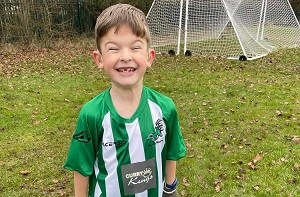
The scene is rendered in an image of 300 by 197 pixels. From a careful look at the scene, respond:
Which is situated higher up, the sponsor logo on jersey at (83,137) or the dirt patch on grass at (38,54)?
the sponsor logo on jersey at (83,137)

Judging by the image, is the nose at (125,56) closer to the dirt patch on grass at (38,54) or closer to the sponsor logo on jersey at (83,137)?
the sponsor logo on jersey at (83,137)

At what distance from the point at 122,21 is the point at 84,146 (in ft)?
2.04

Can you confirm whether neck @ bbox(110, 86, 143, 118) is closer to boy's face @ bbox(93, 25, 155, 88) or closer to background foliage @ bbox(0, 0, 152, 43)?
boy's face @ bbox(93, 25, 155, 88)

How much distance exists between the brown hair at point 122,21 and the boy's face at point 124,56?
2 centimetres

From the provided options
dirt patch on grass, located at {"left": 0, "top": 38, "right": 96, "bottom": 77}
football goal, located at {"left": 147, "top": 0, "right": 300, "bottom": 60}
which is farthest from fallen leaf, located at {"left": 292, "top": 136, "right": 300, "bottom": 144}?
dirt patch on grass, located at {"left": 0, "top": 38, "right": 96, "bottom": 77}

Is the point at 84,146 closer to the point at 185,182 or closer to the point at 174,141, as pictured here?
the point at 174,141

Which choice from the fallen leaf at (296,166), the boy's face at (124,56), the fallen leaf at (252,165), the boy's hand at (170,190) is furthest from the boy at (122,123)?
the fallen leaf at (296,166)

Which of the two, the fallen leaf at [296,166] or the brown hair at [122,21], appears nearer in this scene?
the brown hair at [122,21]

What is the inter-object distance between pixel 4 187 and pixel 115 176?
3264mm

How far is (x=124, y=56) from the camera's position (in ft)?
5.93

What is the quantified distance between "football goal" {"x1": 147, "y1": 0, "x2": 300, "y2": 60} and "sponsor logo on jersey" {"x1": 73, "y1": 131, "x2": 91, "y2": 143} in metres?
10.9

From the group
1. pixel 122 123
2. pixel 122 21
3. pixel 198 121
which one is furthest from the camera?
pixel 198 121

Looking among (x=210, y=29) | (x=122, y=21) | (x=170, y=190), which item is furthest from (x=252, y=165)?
(x=210, y=29)

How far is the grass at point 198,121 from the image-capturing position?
4.72m
